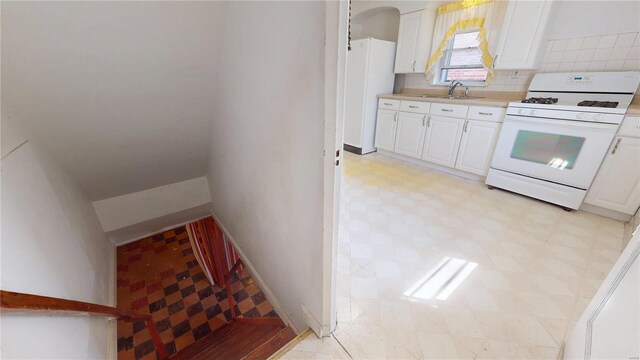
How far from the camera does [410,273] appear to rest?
1.65m

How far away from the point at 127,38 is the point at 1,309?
3.66 feet

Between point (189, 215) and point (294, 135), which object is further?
point (189, 215)

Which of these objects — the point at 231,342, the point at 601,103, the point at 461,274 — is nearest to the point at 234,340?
the point at 231,342

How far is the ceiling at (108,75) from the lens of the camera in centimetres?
100

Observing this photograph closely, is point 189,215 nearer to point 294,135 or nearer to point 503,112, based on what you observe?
point 294,135

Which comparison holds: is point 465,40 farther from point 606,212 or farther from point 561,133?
point 606,212

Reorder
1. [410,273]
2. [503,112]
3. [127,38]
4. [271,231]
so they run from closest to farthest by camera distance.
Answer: [127,38] < [271,231] < [410,273] < [503,112]

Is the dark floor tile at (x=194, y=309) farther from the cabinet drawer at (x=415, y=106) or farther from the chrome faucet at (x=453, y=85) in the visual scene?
the chrome faucet at (x=453, y=85)

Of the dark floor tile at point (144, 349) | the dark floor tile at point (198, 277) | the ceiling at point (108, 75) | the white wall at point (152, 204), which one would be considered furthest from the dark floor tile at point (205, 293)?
the ceiling at point (108, 75)

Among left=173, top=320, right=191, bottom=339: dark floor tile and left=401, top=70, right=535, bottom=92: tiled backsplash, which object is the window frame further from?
left=173, top=320, right=191, bottom=339: dark floor tile

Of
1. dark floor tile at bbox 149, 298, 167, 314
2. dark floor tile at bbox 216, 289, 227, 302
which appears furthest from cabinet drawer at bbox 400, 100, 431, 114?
dark floor tile at bbox 149, 298, 167, 314

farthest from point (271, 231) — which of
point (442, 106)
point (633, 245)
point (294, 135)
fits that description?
point (442, 106)

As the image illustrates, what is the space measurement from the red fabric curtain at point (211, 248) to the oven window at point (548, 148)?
3.22m

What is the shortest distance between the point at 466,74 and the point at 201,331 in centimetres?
423
